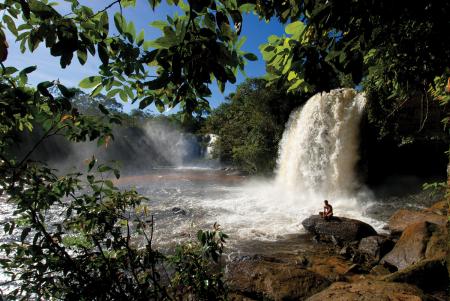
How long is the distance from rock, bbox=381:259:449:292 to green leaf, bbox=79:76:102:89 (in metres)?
5.47

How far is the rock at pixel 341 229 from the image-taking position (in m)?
8.78

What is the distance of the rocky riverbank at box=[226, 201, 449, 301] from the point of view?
4.62m

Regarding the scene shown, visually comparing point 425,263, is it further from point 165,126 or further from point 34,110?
point 165,126

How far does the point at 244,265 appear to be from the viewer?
6.34m

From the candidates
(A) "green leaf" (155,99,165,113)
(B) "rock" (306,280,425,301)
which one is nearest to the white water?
(B) "rock" (306,280,425,301)

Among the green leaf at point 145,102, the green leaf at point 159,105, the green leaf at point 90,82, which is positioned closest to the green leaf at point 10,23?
the green leaf at point 90,82

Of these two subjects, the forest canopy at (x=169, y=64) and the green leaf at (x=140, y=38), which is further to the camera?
the green leaf at (x=140, y=38)

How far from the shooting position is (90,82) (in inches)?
62.3

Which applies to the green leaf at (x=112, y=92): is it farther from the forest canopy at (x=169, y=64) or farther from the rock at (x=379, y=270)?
the rock at (x=379, y=270)

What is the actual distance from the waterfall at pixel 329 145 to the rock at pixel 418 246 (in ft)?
24.1

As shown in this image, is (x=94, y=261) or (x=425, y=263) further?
(x=425, y=263)

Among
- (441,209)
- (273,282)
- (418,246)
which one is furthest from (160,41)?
(441,209)

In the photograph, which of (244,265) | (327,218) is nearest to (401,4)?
(244,265)

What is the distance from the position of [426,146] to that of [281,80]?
16879mm
